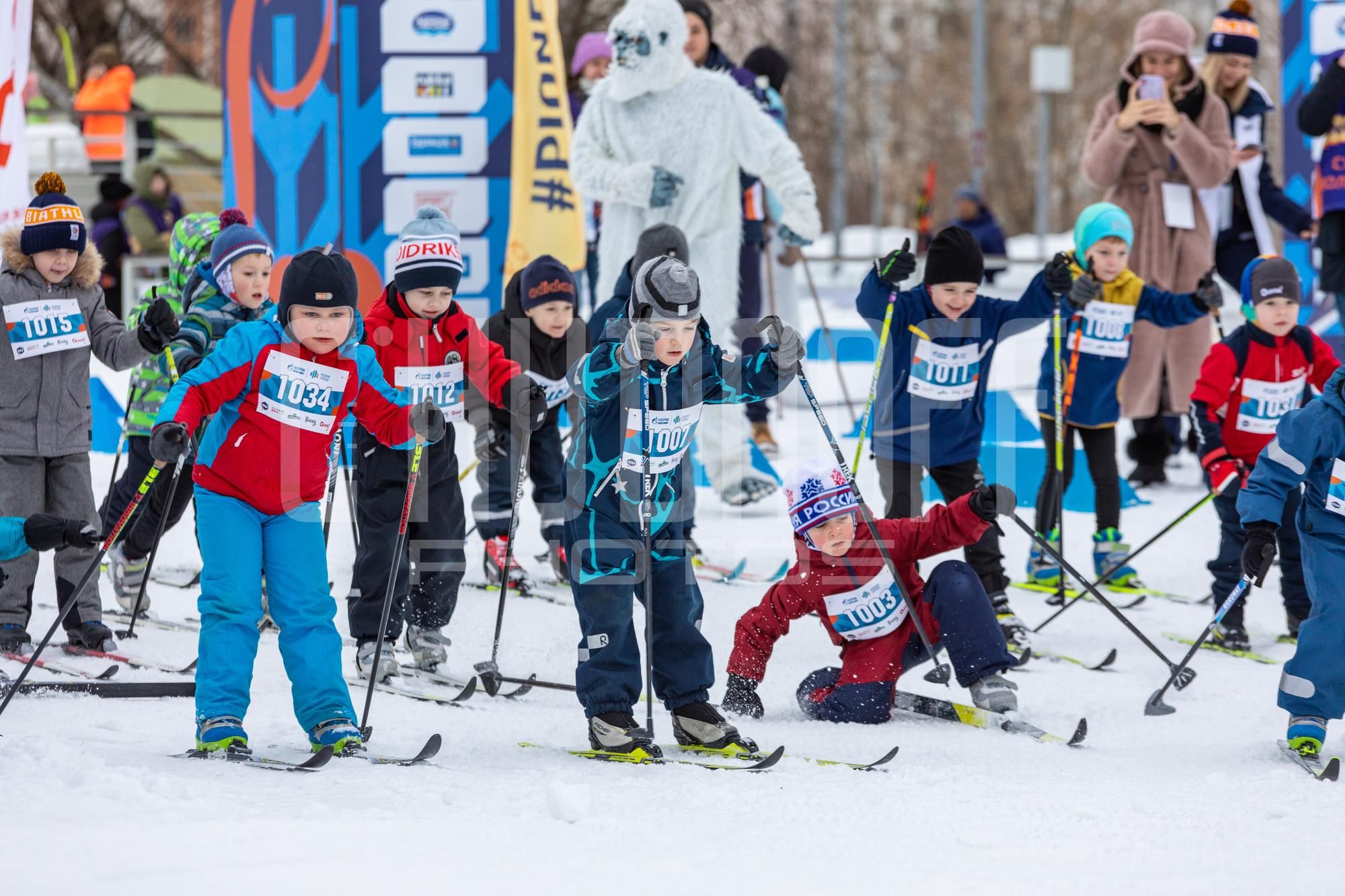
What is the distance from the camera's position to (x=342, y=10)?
8.99m

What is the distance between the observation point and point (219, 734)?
404 centimetres

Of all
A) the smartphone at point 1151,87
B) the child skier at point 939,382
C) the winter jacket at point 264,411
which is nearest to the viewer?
the winter jacket at point 264,411

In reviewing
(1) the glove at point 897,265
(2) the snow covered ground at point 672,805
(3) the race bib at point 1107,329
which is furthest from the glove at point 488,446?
(3) the race bib at point 1107,329

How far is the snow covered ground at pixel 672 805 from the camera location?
10.2 ft

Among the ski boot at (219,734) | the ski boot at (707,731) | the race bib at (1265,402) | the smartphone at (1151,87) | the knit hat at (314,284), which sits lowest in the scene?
the ski boot at (707,731)

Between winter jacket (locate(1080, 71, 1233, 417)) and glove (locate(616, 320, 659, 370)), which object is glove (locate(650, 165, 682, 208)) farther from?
glove (locate(616, 320, 659, 370))

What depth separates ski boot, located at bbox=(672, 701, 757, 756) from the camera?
169 inches

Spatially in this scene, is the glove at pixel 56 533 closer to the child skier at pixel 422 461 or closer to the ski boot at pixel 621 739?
the child skier at pixel 422 461

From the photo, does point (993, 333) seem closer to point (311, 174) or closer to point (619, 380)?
point (619, 380)

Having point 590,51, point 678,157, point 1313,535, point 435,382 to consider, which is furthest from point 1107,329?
point 590,51

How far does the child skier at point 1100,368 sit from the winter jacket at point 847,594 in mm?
1726

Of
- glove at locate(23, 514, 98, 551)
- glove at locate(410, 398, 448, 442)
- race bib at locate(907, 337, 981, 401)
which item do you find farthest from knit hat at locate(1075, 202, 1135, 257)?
glove at locate(23, 514, 98, 551)

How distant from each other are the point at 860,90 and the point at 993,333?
22680mm

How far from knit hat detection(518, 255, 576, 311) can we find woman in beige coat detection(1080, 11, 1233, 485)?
322 centimetres
